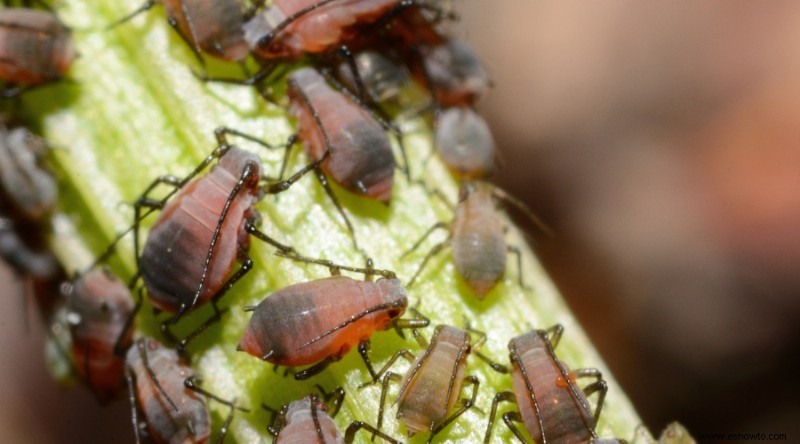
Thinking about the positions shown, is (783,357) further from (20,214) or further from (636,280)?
(20,214)

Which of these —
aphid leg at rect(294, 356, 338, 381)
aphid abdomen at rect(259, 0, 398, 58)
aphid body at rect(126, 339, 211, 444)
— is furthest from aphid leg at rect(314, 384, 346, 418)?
aphid abdomen at rect(259, 0, 398, 58)

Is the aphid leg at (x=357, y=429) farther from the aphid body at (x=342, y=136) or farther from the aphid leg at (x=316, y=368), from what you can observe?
the aphid body at (x=342, y=136)

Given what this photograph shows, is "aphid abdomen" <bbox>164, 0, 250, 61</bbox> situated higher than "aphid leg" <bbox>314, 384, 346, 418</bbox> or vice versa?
"aphid abdomen" <bbox>164, 0, 250, 61</bbox>

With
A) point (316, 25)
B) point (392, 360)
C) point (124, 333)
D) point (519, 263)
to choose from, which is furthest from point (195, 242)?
point (519, 263)

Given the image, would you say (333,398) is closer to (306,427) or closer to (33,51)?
(306,427)

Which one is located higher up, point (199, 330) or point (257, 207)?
point (257, 207)

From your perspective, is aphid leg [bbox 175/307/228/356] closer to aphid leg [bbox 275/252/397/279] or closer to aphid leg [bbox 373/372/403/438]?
aphid leg [bbox 275/252/397/279]
